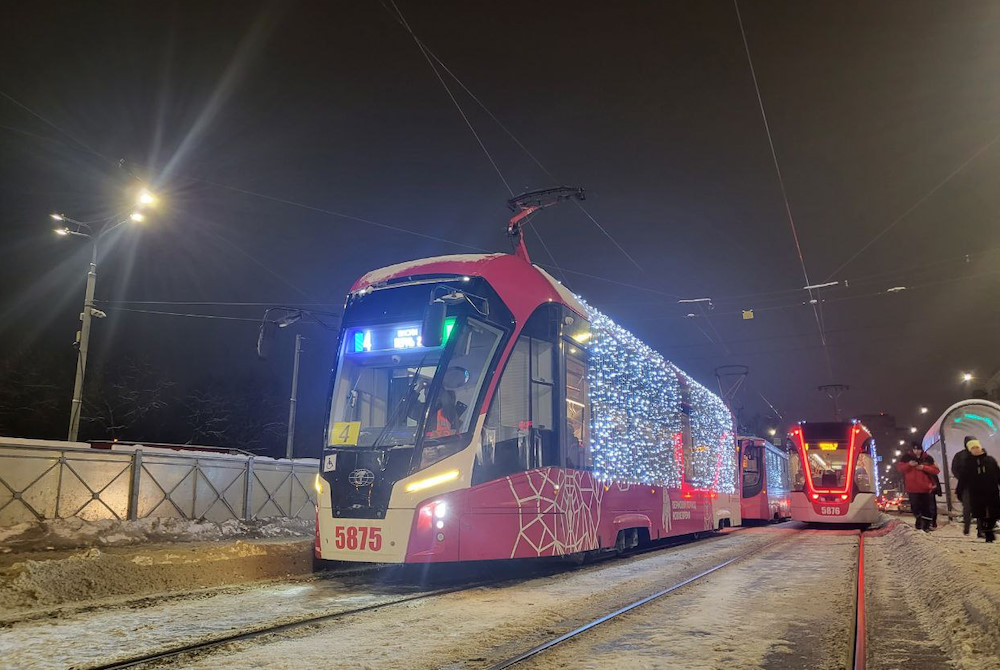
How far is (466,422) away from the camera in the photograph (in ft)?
28.2

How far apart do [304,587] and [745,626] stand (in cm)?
562

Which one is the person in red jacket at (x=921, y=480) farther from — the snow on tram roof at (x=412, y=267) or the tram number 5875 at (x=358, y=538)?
the tram number 5875 at (x=358, y=538)

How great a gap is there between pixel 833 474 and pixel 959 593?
52.9 ft

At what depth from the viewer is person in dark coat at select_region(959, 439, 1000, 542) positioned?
12.0 meters

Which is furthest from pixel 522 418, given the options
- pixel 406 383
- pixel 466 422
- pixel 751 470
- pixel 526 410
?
pixel 751 470

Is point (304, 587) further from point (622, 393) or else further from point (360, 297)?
point (622, 393)

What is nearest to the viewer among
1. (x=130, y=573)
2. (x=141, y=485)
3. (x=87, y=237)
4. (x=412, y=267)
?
(x=130, y=573)

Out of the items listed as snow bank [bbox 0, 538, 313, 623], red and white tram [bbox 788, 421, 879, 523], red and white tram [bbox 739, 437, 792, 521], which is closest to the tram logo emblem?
snow bank [bbox 0, 538, 313, 623]

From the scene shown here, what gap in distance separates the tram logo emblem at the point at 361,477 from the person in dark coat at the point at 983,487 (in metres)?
10.5

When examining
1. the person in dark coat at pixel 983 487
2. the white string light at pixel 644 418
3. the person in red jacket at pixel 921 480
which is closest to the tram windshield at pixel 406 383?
the white string light at pixel 644 418

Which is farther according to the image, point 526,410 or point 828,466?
point 828,466

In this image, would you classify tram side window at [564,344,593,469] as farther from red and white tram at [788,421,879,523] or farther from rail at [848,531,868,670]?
red and white tram at [788,421,879,523]

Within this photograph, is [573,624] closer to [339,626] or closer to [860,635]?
[339,626]

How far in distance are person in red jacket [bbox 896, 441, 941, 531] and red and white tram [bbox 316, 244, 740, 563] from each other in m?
8.46
